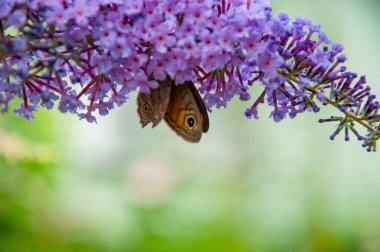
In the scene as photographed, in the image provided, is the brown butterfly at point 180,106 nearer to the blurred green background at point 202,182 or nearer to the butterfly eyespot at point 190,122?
the butterfly eyespot at point 190,122

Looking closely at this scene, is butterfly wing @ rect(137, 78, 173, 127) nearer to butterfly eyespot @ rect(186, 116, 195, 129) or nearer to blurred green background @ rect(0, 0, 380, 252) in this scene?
butterfly eyespot @ rect(186, 116, 195, 129)

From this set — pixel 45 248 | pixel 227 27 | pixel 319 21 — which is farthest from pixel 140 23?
pixel 319 21

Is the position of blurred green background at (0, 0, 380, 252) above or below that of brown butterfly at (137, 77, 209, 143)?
above

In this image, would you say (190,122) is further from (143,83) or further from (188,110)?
(143,83)

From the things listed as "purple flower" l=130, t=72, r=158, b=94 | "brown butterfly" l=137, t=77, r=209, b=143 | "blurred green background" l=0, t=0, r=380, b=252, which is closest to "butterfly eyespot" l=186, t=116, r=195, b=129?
"brown butterfly" l=137, t=77, r=209, b=143

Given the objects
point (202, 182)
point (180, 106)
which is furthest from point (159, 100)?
point (202, 182)

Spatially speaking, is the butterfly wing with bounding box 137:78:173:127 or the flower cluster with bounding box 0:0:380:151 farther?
the butterfly wing with bounding box 137:78:173:127

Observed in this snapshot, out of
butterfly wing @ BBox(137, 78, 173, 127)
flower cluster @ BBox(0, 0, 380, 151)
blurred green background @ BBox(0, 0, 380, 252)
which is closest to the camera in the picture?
flower cluster @ BBox(0, 0, 380, 151)
